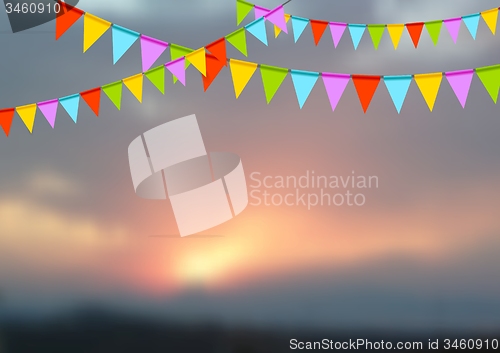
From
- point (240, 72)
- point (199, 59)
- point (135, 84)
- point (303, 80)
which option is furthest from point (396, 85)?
point (135, 84)

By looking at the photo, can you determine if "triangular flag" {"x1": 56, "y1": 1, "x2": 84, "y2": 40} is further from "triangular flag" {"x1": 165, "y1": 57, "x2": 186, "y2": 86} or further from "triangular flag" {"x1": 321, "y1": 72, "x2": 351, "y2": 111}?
"triangular flag" {"x1": 321, "y1": 72, "x2": 351, "y2": 111}

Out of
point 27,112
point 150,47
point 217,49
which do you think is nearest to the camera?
point 217,49

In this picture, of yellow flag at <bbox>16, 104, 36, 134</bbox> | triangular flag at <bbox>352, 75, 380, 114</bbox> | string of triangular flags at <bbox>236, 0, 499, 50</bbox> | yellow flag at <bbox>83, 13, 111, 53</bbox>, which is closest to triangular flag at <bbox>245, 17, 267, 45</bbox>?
string of triangular flags at <bbox>236, 0, 499, 50</bbox>

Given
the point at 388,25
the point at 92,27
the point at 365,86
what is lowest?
the point at 365,86

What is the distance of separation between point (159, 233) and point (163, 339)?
0.60 meters

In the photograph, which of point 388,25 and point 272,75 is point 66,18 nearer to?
point 272,75

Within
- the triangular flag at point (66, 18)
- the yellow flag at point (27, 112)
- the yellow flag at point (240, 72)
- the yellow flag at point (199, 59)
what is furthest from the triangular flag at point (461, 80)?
the yellow flag at point (27, 112)

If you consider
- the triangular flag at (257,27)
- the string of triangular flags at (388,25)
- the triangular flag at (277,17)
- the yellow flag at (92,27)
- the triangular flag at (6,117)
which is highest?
→ the string of triangular flags at (388,25)

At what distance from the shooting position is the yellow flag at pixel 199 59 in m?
1.80

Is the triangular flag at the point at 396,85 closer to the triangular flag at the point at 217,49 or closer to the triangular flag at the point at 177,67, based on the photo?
the triangular flag at the point at 217,49

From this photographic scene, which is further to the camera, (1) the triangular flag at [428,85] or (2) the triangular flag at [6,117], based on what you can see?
(2) the triangular flag at [6,117]

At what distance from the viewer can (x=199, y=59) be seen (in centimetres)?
181

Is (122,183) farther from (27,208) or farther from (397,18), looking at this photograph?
(397,18)

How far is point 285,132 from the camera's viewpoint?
9.98 ft
